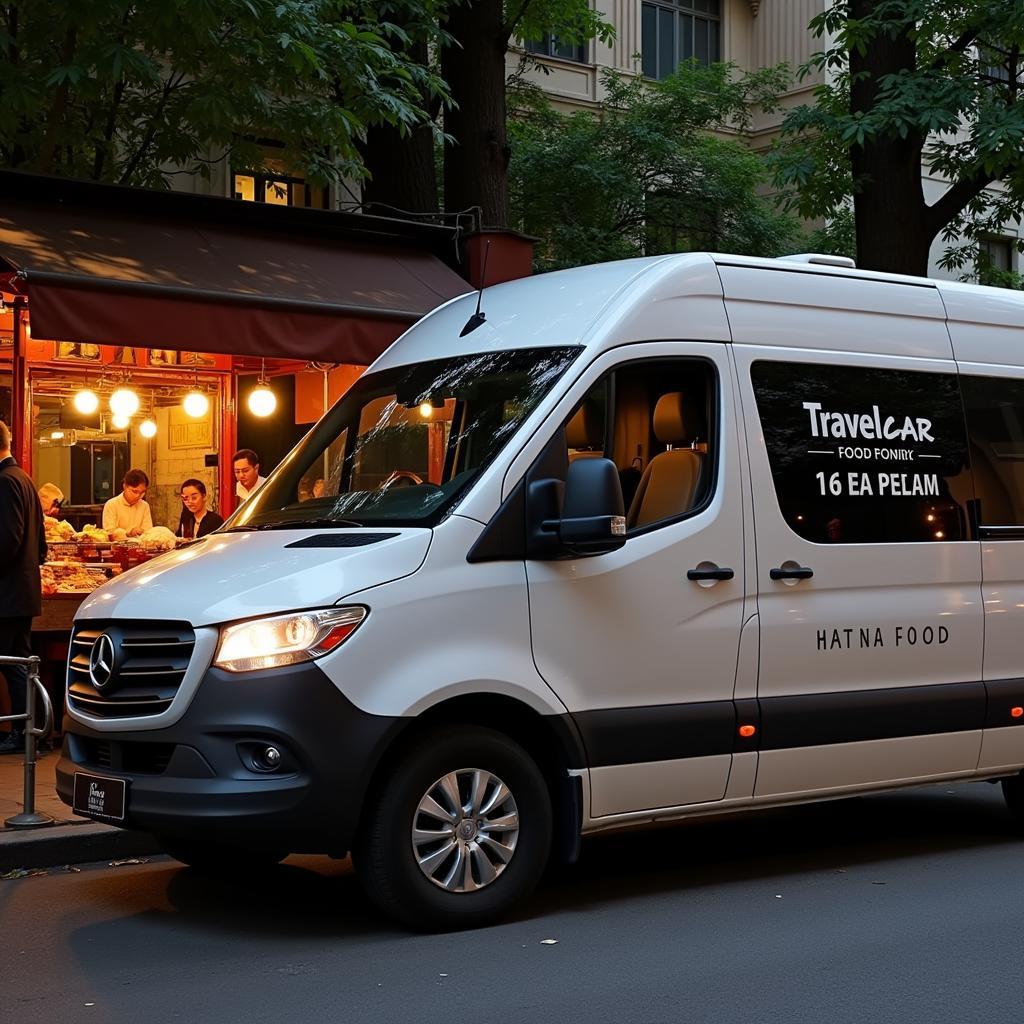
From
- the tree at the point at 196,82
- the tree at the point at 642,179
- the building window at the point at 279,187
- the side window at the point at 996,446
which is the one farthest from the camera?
the tree at the point at 642,179

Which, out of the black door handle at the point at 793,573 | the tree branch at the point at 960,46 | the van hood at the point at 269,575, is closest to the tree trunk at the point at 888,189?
the tree branch at the point at 960,46

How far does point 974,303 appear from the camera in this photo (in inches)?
334

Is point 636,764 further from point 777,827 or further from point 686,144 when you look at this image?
point 686,144

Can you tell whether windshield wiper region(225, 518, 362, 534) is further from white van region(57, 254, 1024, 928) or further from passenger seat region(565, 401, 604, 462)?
passenger seat region(565, 401, 604, 462)

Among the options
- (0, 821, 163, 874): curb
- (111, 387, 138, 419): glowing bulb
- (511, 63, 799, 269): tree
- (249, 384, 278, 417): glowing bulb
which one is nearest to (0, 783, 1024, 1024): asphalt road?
(0, 821, 163, 874): curb

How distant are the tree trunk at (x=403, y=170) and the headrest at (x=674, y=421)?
351 inches

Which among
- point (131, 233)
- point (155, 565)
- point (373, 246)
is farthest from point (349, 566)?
point (373, 246)

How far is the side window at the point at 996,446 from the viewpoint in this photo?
8.24 meters

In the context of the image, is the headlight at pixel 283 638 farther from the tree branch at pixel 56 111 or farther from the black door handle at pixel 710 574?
the tree branch at pixel 56 111

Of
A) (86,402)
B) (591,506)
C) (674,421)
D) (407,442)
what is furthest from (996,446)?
(86,402)

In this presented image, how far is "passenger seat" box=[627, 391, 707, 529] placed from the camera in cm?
706

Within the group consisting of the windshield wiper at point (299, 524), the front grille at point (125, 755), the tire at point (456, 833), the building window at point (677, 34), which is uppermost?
the building window at point (677, 34)

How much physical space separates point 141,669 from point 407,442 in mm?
1645

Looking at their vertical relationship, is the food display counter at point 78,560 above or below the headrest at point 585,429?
below
